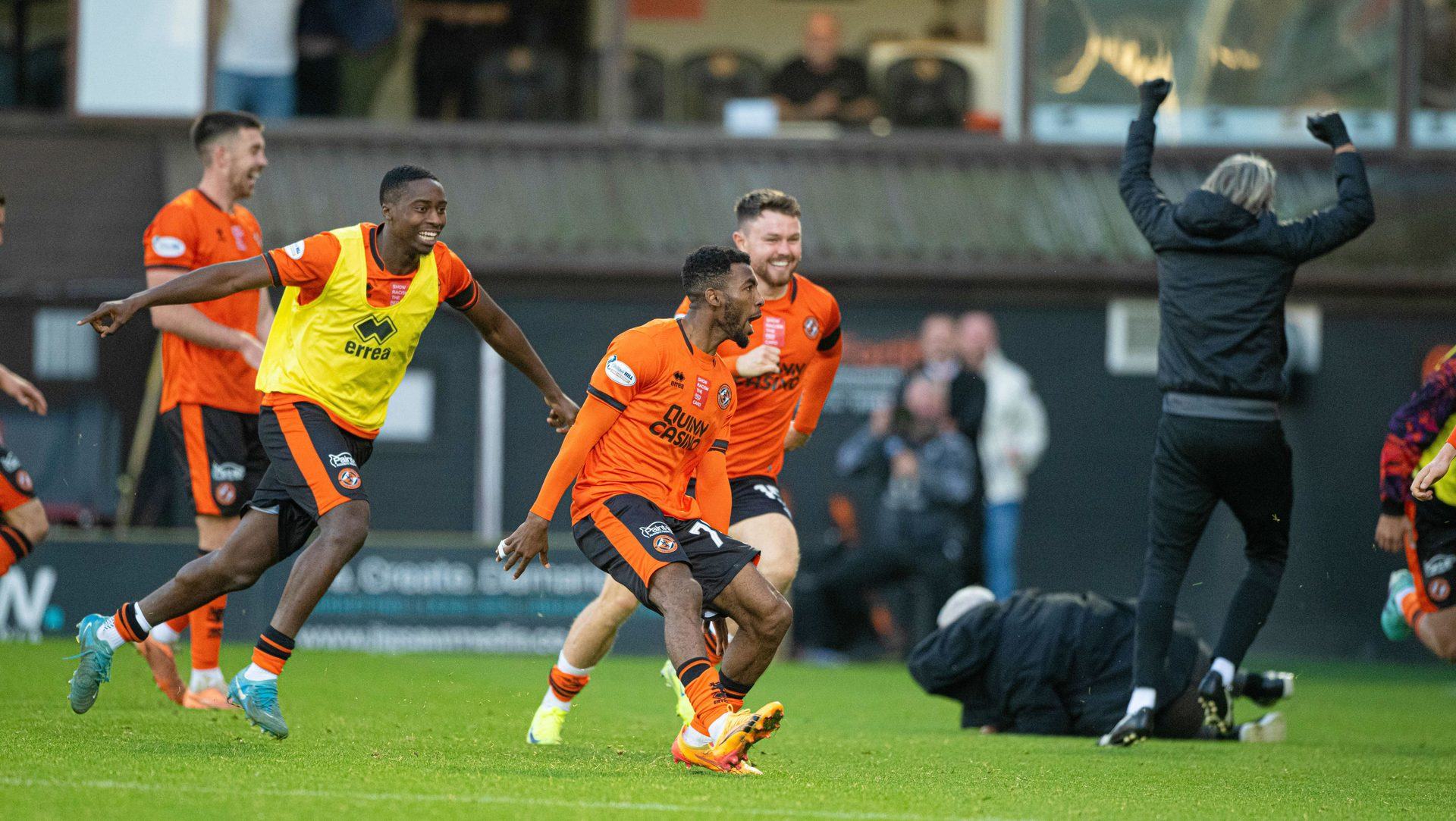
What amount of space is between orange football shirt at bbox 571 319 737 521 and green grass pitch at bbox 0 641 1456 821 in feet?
3.28

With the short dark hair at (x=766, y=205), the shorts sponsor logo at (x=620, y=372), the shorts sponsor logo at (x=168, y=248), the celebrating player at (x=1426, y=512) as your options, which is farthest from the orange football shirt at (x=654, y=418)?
the celebrating player at (x=1426, y=512)

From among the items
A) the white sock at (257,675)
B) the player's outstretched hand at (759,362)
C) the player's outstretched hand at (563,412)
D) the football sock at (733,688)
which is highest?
the player's outstretched hand at (759,362)

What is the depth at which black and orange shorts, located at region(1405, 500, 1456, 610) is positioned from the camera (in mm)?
7723

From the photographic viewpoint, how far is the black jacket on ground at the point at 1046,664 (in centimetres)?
835

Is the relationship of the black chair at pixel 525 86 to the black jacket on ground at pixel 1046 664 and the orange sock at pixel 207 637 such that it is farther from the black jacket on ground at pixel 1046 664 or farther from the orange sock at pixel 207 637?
the black jacket on ground at pixel 1046 664

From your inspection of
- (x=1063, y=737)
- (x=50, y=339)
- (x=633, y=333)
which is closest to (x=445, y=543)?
(x=50, y=339)

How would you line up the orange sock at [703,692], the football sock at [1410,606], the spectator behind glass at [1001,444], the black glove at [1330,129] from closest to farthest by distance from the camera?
the orange sock at [703,692] < the black glove at [1330,129] < the football sock at [1410,606] < the spectator behind glass at [1001,444]

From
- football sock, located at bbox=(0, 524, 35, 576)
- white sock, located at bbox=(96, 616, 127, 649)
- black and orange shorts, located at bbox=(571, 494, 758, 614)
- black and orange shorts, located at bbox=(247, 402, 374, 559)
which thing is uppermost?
black and orange shorts, located at bbox=(247, 402, 374, 559)

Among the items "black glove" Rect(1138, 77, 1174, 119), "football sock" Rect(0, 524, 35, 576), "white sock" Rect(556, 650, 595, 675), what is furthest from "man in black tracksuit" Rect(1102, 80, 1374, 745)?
"football sock" Rect(0, 524, 35, 576)

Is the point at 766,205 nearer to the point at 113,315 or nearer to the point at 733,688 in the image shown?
the point at 733,688

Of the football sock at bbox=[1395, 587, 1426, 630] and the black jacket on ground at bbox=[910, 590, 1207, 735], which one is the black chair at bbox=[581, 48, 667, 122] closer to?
the black jacket on ground at bbox=[910, 590, 1207, 735]

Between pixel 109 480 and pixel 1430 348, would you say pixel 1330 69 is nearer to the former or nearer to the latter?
pixel 1430 348

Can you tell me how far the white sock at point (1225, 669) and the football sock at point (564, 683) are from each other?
8.75ft

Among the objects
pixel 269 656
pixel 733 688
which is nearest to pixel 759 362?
pixel 733 688
